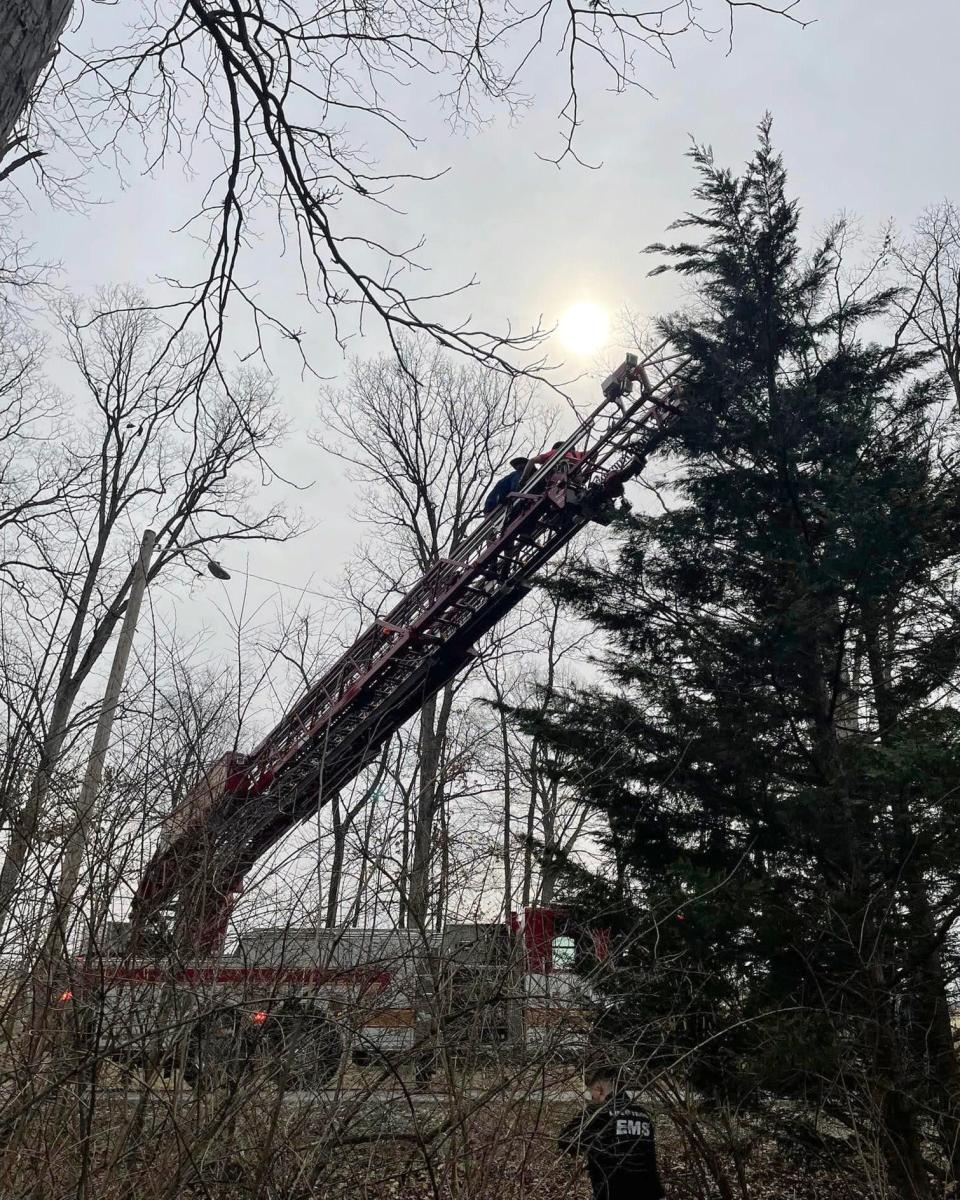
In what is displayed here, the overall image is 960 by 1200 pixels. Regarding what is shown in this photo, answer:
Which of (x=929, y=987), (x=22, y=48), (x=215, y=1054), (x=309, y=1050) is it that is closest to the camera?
(x=22, y=48)

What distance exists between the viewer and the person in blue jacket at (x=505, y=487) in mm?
8242

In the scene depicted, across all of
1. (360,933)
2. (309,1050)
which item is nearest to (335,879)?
(360,933)

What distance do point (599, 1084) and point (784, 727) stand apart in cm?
311

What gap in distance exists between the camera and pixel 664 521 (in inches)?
287

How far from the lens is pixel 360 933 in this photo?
4.61 meters

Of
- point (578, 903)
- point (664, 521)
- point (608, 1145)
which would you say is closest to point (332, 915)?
point (608, 1145)

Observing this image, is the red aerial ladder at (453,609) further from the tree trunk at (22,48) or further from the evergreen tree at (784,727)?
the tree trunk at (22,48)

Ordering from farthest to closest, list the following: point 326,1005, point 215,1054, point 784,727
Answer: point 784,727 < point 326,1005 < point 215,1054

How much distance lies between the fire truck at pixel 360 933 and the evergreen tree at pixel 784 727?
59cm

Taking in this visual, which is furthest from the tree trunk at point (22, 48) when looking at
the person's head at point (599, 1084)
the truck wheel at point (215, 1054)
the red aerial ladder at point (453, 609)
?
the red aerial ladder at point (453, 609)

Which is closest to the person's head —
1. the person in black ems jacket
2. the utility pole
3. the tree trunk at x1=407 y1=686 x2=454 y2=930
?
the person in black ems jacket

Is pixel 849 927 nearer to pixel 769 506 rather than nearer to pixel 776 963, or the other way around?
pixel 776 963

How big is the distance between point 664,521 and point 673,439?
0.74m

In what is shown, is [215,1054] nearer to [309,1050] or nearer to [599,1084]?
[309,1050]
